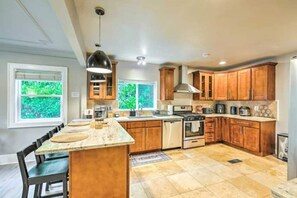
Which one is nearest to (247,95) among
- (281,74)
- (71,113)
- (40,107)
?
(281,74)

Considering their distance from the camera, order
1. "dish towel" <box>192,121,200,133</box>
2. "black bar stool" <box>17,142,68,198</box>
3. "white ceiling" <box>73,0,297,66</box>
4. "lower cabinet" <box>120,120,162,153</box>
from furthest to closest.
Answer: "dish towel" <box>192,121,200,133</box> → "lower cabinet" <box>120,120,162,153</box> → "white ceiling" <box>73,0,297,66</box> → "black bar stool" <box>17,142,68,198</box>

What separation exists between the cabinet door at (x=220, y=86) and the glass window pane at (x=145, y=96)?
2195mm

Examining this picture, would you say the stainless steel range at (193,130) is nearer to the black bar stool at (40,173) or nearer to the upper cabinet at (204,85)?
the upper cabinet at (204,85)

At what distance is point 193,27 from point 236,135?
3403mm

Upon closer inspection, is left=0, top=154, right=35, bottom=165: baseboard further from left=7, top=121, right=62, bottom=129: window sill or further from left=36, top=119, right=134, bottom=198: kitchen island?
left=36, top=119, right=134, bottom=198: kitchen island

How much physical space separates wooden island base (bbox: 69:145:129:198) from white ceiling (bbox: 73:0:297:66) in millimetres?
1762

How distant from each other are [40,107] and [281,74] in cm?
602

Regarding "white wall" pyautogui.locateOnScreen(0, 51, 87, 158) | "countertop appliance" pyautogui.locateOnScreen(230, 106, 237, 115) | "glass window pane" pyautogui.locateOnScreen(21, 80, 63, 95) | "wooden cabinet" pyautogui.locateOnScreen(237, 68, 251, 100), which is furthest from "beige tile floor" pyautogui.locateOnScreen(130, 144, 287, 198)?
"glass window pane" pyautogui.locateOnScreen(21, 80, 63, 95)

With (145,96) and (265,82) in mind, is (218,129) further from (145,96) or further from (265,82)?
(145,96)

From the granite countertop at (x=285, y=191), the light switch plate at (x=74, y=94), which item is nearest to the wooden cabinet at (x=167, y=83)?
the light switch plate at (x=74, y=94)

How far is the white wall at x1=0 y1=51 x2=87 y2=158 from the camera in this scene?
3.32m

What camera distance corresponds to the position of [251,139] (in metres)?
3.90

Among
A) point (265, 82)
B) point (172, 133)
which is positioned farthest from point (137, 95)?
point (265, 82)

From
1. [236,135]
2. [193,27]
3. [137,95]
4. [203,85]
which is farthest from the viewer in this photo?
[203,85]
